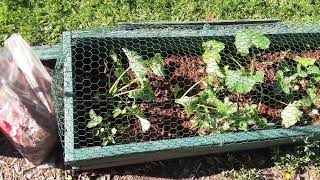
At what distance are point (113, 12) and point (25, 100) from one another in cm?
114

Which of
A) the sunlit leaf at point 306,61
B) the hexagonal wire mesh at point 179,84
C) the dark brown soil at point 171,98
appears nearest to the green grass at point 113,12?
the hexagonal wire mesh at point 179,84

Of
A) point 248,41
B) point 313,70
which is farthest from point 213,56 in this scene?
point 313,70

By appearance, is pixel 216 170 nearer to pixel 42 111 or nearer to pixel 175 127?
pixel 175 127

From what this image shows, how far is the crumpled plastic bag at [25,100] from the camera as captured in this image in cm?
270

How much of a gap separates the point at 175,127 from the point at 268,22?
4.04 ft

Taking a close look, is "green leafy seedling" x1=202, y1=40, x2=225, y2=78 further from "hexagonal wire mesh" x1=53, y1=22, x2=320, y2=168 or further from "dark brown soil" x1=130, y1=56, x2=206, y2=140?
"dark brown soil" x1=130, y1=56, x2=206, y2=140

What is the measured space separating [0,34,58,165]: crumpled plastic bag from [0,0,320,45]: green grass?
2.07ft

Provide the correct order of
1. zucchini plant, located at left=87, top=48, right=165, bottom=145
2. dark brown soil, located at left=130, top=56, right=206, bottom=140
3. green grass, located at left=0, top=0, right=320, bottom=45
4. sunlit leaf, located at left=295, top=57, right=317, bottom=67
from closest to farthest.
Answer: zucchini plant, located at left=87, top=48, right=165, bottom=145 < dark brown soil, located at left=130, top=56, right=206, bottom=140 < sunlit leaf, located at left=295, top=57, right=317, bottom=67 < green grass, located at left=0, top=0, right=320, bottom=45

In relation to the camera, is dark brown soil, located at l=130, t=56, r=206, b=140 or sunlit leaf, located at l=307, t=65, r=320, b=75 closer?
dark brown soil, located at l=130, t=56, r=206, b=140

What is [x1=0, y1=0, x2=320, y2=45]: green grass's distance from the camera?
347cm

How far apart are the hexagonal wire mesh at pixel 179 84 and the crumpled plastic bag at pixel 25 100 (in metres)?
0.10

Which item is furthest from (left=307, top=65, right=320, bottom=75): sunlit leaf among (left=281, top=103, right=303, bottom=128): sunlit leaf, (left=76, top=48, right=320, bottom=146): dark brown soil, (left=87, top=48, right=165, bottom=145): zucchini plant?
(left=87, top=48, right=165, bottom=145): zucchini plant

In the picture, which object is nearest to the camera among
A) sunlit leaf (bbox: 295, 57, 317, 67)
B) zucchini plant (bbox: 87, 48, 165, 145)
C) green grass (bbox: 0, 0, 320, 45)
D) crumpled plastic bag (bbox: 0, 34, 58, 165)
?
crumpled plastic bag (bbox: 0, 34, 58, 165)

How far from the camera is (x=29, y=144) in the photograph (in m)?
2.78
